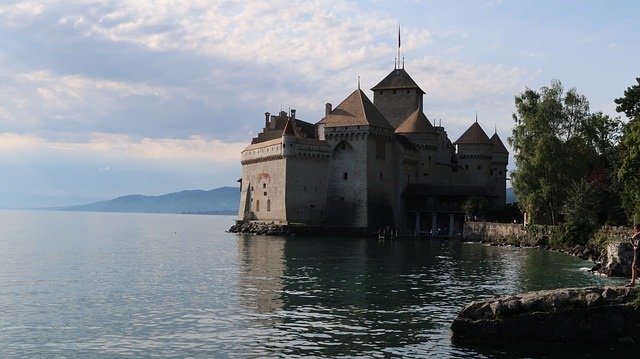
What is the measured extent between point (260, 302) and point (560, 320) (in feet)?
33.4

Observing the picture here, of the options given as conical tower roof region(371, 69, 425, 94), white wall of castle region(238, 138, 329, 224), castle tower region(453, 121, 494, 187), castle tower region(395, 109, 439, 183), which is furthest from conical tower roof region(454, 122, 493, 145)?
white wall of castle region(238, 138, 329, 224)

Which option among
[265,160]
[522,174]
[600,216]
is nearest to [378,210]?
[265,160]

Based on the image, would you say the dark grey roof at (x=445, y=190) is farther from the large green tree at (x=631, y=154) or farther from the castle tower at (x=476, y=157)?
the large green tree at (x=631, y=154)

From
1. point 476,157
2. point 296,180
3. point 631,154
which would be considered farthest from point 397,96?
point 631,154

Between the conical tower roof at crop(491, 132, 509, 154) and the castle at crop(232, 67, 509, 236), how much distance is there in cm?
929

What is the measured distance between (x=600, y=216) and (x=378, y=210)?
2577 centimetres

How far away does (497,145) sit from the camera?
8694 cm

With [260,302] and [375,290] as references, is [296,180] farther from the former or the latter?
[260,302]

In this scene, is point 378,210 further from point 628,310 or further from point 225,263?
point 628,310

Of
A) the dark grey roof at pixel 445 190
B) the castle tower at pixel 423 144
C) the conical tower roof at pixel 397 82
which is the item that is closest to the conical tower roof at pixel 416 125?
the castle tower at pixel 423 144

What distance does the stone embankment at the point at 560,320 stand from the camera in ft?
55.4

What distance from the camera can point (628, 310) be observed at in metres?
17.1

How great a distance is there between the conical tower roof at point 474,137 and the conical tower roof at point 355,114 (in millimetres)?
14566

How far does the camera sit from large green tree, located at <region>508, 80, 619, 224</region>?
53031 millimetres
